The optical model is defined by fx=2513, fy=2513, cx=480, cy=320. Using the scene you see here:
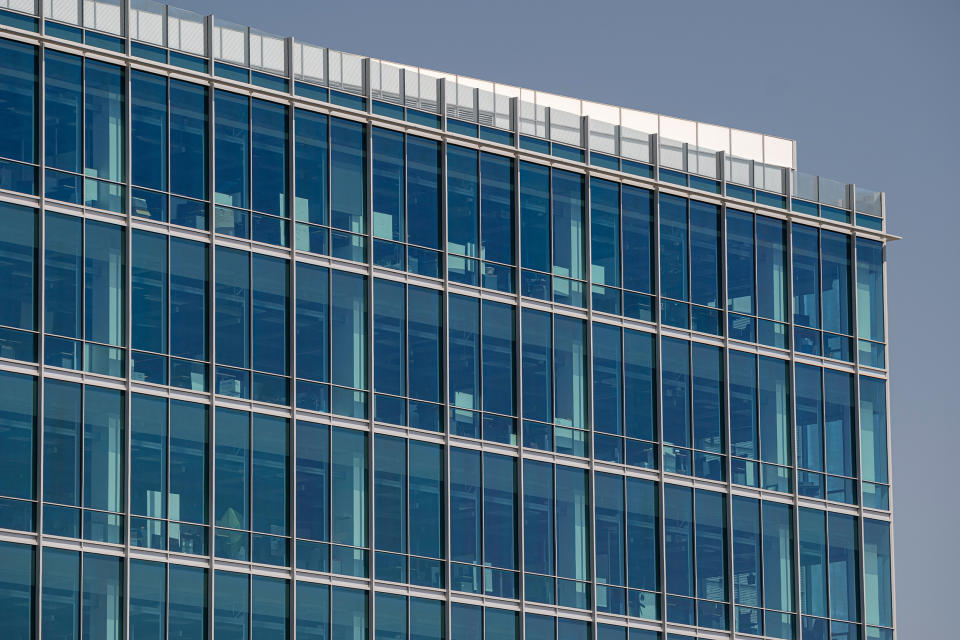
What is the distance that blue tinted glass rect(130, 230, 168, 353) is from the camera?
5591 cm

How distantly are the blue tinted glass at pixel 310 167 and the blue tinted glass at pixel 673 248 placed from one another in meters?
11.2

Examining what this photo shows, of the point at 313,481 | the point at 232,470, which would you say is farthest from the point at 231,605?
the point at 313,481

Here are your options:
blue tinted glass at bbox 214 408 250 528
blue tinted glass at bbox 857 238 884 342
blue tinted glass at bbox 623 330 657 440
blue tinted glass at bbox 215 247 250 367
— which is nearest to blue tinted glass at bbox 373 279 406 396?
blue tinted glass at bbox 215 247 250 367

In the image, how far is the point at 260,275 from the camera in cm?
5834

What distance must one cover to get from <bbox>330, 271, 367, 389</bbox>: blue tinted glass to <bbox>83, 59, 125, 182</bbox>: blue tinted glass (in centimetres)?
641

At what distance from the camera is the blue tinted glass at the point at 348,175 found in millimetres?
60344

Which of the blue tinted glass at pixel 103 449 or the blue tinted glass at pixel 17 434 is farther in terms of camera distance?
the blue tinted glass at pixel 103 449

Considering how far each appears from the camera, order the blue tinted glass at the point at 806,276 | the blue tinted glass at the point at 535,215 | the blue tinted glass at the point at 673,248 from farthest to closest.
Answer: the blue tinted glass at the point at 806,276 → the blue tinted glass at the point at 673,248 → the blue tinted glass at the point at 535,215

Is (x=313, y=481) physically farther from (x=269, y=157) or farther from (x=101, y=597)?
(x=269, y=157)

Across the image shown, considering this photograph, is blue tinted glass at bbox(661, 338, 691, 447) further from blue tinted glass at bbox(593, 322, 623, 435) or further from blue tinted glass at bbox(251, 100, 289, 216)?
blue tinted glass at bbox(251, 100, 289, 216)

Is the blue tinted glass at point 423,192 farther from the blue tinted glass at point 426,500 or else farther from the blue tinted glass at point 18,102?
the blue tinted glass at point 18,102

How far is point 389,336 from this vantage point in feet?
199

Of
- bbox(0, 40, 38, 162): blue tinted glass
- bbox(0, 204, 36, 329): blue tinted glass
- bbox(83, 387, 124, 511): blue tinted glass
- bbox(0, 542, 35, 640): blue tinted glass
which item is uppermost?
bbox(0, 40, 38, 162): blue tinted glass

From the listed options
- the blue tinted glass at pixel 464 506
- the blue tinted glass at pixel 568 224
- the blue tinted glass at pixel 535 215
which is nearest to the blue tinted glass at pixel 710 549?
the blue tinted glass at pixel 568 224
